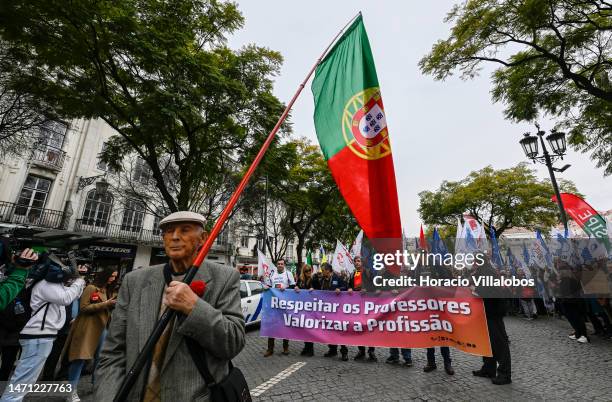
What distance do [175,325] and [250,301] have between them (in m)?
8.23

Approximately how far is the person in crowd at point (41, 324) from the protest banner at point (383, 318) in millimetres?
3789

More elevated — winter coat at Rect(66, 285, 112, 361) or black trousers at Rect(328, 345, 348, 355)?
winter coat at Rect(66, 285, 112, 361)

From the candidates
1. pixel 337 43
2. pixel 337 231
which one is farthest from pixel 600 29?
pixel 337 231

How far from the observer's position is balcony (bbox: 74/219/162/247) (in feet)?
66.1

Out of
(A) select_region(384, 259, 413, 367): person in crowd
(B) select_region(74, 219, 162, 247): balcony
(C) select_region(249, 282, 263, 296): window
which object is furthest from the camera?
(B) select_region(74, 219, 162, 247): balcony

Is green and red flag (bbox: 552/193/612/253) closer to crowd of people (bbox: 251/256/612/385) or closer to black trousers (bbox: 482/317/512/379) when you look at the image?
crowd of people (bbox: 251/256/612/385)

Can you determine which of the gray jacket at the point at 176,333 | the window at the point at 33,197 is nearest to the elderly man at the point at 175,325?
the gray jacket at the point at 176,333

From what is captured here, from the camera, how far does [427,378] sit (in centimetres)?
513

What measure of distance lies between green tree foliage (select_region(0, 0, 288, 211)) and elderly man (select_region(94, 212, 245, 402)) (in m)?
6.75

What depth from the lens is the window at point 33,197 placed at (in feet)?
56.1

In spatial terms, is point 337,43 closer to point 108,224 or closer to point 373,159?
point 373,159

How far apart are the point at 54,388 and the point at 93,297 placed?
1398mm

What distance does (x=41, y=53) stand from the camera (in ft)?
23.8

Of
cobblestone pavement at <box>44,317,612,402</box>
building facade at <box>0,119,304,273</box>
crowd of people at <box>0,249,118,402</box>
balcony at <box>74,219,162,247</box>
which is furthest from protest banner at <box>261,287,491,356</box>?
balcony at <box>74,219,162,247</box>
